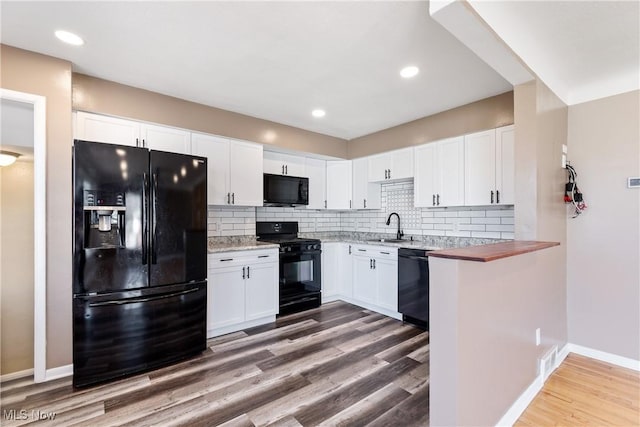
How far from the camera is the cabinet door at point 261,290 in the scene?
335cm

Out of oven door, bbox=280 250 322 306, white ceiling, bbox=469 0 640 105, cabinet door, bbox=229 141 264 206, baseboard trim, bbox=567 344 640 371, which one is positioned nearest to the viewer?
white ceiling, bbox=469 0 640 105

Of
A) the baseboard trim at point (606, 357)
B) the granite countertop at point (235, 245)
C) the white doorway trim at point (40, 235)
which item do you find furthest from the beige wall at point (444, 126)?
the white doorway trim at point (40, 235)

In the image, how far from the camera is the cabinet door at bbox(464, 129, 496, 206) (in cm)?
307

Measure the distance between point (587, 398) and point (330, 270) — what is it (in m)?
2.90

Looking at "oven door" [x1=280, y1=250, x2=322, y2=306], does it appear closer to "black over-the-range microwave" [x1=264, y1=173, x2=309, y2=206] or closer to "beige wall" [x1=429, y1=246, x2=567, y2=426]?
"black over-the-range microwave" [x1=264, y1=173, x2=309, y2=206]

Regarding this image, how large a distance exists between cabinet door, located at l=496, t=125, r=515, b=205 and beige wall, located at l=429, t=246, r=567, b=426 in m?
0.99

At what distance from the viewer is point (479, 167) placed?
3178mm

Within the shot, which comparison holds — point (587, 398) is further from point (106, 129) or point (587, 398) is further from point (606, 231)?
point (106, 129)

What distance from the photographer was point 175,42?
2.11 meters

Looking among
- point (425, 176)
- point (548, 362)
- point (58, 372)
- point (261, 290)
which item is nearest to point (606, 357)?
point (548, 362)

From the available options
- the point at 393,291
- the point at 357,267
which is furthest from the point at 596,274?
the point at 357,267

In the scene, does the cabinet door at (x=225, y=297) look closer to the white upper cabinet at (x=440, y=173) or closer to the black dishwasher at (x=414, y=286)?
the black dishwasher at (x=414, y=286)

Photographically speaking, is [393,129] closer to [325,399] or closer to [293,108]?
[293,108]

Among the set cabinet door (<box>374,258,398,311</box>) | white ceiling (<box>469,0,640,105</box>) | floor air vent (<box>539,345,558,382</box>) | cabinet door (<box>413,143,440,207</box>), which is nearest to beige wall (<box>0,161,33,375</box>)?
cabinet door (<box>374,258,398,311</box>)
